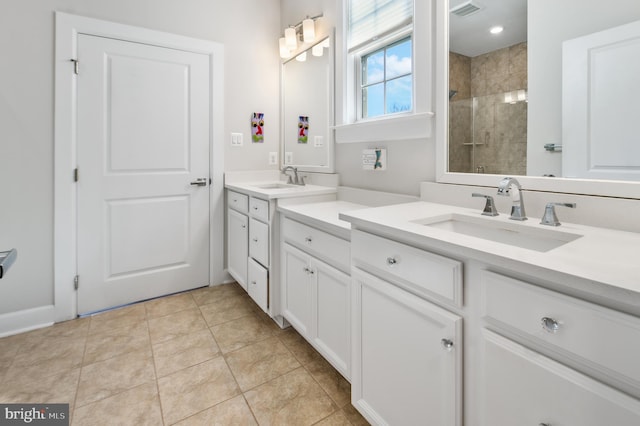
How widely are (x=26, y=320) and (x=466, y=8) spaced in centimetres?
309

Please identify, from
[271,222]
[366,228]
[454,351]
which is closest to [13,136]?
[271,222]

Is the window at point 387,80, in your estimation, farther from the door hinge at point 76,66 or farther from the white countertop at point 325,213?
the door hinge at point 76,66

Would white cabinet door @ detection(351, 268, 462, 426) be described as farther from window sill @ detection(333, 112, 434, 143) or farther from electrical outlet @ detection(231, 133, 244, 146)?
electrical outlet @ detection(231, 133, 244, 146)

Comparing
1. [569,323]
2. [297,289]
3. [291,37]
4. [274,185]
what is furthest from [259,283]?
[291,37]

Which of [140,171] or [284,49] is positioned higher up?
[284,49]

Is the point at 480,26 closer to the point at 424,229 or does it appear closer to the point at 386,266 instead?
the point at 424,229

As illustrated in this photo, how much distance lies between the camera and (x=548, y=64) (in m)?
1.15

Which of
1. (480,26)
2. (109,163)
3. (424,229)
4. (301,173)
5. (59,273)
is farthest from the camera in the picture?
(301,173)

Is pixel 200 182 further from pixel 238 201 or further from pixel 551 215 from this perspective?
pixel 551 215

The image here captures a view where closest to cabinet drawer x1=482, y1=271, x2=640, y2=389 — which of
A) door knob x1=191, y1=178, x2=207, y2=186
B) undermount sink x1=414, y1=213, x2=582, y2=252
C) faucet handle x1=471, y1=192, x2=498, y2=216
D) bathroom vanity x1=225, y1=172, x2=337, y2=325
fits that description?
undermount sink x1=414, y1=213, x2=582, y2=252

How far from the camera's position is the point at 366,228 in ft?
3.84

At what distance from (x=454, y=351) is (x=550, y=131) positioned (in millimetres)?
861

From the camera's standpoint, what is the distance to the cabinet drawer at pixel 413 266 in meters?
0.88

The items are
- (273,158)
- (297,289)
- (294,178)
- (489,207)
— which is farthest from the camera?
(273,158)
